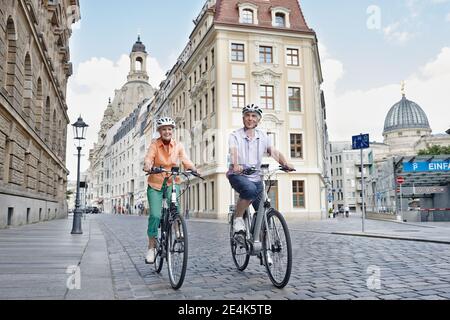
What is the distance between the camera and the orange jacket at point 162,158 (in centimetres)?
557

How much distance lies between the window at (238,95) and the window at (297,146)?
15.6ft

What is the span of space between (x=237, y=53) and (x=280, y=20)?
4.89 metres

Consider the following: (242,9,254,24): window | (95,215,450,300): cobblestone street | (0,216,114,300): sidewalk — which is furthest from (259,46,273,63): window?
(0,216,114,300): sidewalk

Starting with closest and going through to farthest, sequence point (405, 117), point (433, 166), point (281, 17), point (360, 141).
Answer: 1. point (360, 141)
2. point (433, 166)
3. point (281, 17)
4. point (405, 117)

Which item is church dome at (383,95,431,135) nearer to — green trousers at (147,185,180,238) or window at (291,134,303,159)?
window at (291,134,303,159)

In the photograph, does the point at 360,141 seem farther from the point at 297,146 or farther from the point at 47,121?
the point at 47,121

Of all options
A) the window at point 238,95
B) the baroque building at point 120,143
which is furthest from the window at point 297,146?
the baroque building at point 120,143

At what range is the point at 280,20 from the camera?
118ft

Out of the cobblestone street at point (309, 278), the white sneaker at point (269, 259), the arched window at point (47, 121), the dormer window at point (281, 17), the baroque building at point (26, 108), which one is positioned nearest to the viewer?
the cobblestone street at point (309, 278)

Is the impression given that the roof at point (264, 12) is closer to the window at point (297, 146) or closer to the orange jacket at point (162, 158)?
the window at point (297, 146)

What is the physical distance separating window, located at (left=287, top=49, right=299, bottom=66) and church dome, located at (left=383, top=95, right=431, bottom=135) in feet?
319

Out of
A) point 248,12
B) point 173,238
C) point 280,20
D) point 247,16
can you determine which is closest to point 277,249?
point 173,238
